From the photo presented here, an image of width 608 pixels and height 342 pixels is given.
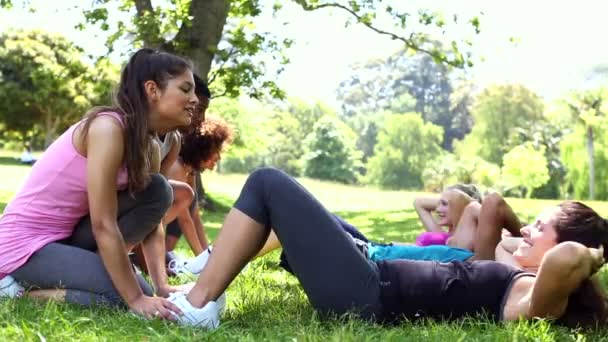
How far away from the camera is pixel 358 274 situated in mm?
2844

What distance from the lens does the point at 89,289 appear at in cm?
323

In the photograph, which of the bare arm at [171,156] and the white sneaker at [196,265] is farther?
the bare arm at [171,156]

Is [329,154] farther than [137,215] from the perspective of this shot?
Yes

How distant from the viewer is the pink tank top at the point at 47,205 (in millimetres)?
3254

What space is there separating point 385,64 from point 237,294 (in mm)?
95301

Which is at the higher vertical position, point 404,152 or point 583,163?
point 583,163

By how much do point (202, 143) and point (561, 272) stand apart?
9.83ft

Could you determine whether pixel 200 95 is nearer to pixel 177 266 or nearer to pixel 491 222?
pixel 177 266

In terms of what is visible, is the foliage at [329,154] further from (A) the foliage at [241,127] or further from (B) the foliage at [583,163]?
(B) the foliage at [583,163]

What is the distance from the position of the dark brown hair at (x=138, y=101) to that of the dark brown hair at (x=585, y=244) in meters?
1.78

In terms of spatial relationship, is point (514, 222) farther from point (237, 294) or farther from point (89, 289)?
point (89, 289)

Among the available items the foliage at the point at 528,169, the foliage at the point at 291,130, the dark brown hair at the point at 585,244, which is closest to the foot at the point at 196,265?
the dark brown hair at the point at 585,244

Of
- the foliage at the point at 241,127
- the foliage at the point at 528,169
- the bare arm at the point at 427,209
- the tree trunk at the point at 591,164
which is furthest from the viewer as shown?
the foliage at the point at 528,169

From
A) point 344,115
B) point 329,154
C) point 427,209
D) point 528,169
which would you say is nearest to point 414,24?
point 427,209
